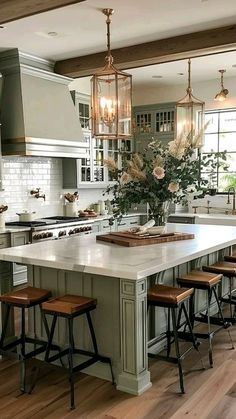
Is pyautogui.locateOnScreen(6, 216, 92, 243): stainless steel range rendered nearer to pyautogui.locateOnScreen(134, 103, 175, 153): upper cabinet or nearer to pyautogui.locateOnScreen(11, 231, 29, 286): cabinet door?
pyautogui.locateOnScreen(11, 231, 29, 286): cabinet door

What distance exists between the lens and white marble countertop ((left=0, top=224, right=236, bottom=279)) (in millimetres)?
2844

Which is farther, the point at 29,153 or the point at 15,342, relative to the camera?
the point at 29,153

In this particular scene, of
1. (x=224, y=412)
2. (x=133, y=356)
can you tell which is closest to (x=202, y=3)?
(x=133, y=356)

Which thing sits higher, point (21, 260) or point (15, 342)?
point (21, 260)

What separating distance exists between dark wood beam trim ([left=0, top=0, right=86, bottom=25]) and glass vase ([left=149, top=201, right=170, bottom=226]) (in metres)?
1.79

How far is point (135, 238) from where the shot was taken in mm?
3803

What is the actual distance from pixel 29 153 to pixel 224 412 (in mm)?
3853

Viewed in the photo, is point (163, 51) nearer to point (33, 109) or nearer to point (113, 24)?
point (113, 24)

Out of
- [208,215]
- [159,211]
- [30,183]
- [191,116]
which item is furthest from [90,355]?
[208,215]

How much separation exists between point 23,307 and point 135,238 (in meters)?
1.16

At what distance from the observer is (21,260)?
317 centimetres

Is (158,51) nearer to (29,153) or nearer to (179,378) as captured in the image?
(29,153)

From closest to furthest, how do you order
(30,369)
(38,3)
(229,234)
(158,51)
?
(38,3) → (30,369) → (229,234) → (158,51)

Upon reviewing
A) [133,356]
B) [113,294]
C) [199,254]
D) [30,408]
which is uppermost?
[199,254]
